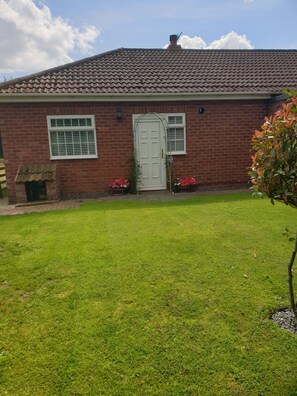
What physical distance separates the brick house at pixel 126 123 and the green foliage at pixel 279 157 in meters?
7.34

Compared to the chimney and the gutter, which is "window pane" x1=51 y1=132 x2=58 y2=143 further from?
the chimney

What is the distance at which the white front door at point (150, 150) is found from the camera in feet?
32.4

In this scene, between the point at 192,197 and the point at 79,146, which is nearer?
the point at 192,197

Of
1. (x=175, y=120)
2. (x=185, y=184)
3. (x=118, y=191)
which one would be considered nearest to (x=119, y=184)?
(x=118, y=191)

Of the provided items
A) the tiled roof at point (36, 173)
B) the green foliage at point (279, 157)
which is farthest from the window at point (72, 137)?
the green foliage at point (279, 157)

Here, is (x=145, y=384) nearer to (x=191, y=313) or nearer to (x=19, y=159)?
(x=191, y=313)

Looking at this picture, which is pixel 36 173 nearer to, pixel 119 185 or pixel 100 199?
pixel 100 199

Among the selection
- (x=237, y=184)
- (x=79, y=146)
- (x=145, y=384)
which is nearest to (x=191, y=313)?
(x=145, y=384)

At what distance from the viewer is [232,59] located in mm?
12570

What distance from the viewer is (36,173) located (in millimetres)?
8836

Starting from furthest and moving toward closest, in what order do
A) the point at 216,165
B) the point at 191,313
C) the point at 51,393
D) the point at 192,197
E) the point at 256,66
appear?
the point at 256,66 < the point at 216,165 < the point at 192,197 < the point at 191,313 < the point at 51,393

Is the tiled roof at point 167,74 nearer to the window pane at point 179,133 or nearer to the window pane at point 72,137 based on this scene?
the window pane at point 72,137

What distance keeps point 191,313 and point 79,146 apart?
776 centimetres

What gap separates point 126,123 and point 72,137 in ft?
5.95
